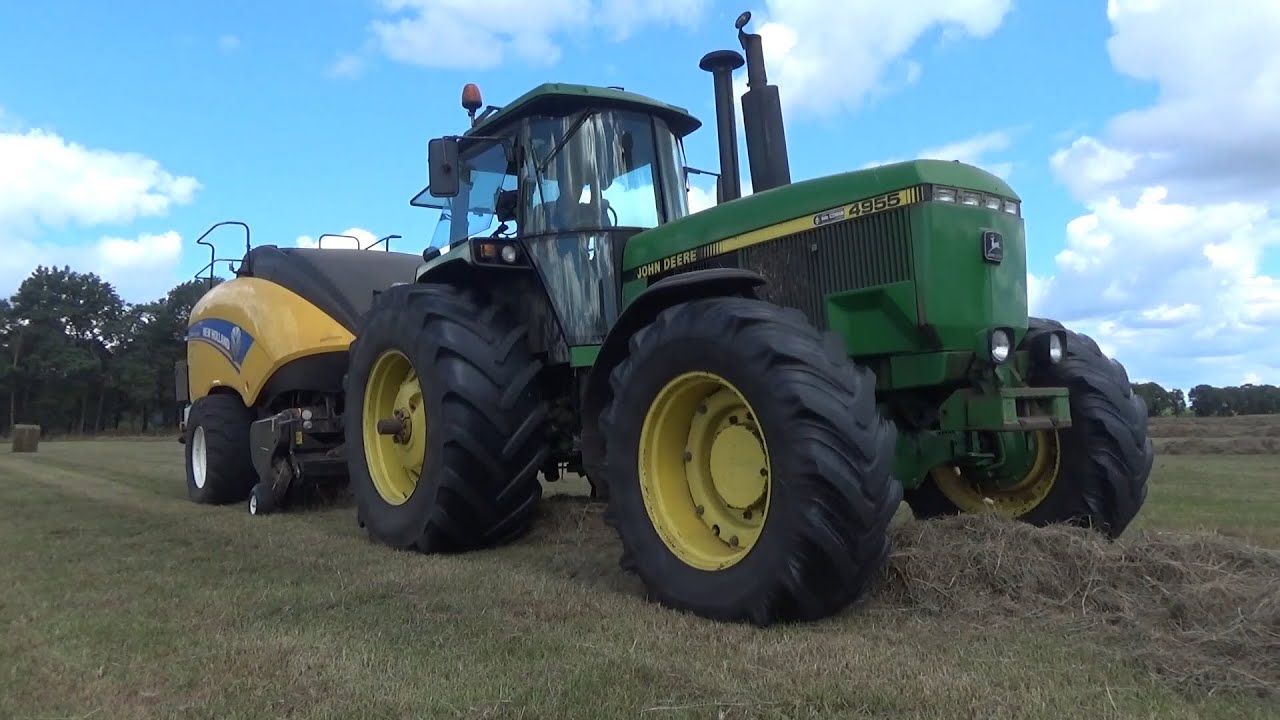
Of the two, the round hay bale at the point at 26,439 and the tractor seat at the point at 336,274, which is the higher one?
the tractor seat at the point at 336,274

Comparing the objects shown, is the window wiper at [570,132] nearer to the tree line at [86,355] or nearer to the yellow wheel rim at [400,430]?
the yellow wheel rim at [400,430]

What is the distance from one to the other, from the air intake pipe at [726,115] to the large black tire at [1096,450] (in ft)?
6.24

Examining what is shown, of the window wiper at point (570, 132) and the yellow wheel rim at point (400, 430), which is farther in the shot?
the yellow wheel rim at point (400, 430)

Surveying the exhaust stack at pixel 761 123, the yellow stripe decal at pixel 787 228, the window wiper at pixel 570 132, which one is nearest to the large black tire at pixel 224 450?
the window wiper at pixel 570 132

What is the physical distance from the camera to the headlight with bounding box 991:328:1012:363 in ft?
13.2

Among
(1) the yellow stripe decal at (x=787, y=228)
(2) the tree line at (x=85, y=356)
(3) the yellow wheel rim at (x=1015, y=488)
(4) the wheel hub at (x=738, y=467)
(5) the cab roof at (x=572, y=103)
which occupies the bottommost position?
(3) the yellow wheel rim at (x=1015, y=488)

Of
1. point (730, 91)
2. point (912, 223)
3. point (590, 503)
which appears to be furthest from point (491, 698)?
point (730, 91)

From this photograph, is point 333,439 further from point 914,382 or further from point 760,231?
→ point 914,382

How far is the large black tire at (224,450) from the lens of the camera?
876 cm

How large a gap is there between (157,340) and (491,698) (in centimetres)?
6568

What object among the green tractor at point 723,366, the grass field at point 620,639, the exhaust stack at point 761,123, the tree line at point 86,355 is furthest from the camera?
the tree line at point 86,355

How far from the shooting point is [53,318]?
59875mm

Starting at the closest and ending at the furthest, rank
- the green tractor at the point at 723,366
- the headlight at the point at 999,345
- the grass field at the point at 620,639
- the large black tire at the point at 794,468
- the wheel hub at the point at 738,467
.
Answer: the grass field at the point at 620,639
the large black tire at the point at 794,468
the green tractor at the point at 723,366
the wheel hub at the point at 738,467
the headlight at the point at 999,345

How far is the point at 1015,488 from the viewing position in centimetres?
495
